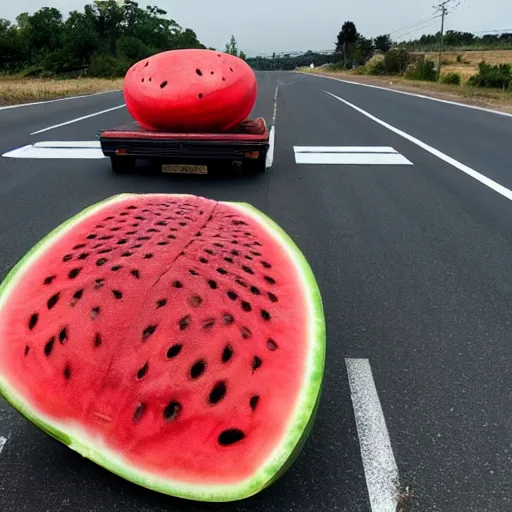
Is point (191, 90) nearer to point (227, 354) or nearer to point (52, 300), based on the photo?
point (52, 300)

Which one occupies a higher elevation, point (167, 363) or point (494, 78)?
point (167, 363)

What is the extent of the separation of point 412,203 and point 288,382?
17.3ft

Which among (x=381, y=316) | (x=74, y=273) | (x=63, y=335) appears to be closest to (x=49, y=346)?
(x=63, y=335)

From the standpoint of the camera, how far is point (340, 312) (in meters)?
3.88

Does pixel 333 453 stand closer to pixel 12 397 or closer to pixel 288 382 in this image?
pixel 288 382

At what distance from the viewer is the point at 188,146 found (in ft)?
24.0

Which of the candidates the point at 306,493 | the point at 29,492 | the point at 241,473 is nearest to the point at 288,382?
the point at 241,473

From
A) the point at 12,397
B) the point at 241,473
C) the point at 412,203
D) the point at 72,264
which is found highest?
the point at 72,264

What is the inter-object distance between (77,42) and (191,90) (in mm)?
72392

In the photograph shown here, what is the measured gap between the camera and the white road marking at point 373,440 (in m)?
2.29

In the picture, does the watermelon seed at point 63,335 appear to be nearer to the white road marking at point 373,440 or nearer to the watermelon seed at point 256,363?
the watermelon seed at point 256,363

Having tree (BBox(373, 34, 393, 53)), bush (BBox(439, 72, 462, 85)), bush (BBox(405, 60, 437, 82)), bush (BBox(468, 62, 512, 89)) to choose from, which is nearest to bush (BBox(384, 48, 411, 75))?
bush (BBox(405, 60, 437, 82))

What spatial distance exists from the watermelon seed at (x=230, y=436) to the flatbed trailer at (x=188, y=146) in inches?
228

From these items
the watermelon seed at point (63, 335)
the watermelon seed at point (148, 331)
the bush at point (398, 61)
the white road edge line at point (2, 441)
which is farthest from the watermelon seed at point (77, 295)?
the bush at point (398, 61)
